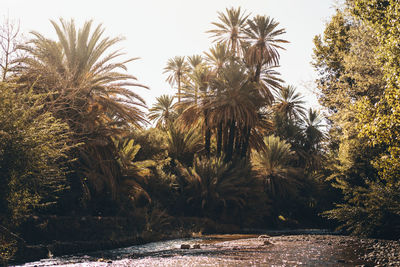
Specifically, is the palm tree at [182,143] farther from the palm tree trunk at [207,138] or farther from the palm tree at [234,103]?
the palm tree at [234,103]

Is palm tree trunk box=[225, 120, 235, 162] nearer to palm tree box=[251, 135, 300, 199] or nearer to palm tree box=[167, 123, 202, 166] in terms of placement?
palm tree box=[167, 123, 202, 166]

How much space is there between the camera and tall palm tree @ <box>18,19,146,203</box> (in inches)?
540

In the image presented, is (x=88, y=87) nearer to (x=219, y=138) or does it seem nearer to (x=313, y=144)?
(x=219, y=138)

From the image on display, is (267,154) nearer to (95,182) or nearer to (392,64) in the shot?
(95,182)

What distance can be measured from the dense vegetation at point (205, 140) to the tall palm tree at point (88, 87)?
56 mm

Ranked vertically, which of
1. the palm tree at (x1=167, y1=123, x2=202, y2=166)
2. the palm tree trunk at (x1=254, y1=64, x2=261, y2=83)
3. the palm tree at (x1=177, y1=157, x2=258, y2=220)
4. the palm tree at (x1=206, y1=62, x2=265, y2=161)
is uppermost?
the palm tree trunk at (x1=254, y1=64, x2=261, y2=83)

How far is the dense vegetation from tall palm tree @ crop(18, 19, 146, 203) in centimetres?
6

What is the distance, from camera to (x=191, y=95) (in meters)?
23.8

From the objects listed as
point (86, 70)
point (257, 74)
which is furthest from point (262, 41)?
point (86, 70)

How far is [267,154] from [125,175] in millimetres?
13203

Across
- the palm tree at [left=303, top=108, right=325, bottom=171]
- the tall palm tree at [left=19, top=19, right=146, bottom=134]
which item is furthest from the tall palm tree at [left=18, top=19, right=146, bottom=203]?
the palm tree at [left=303, top=108, right=325, bottom=171]

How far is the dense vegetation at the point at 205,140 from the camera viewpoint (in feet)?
26.6

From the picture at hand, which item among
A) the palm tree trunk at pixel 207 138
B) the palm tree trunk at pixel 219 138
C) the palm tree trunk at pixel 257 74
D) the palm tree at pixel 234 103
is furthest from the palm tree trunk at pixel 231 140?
the palm tree trunk at pixel 257 74

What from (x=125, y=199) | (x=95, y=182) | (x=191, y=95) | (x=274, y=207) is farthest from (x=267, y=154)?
(x=95, y=182)
